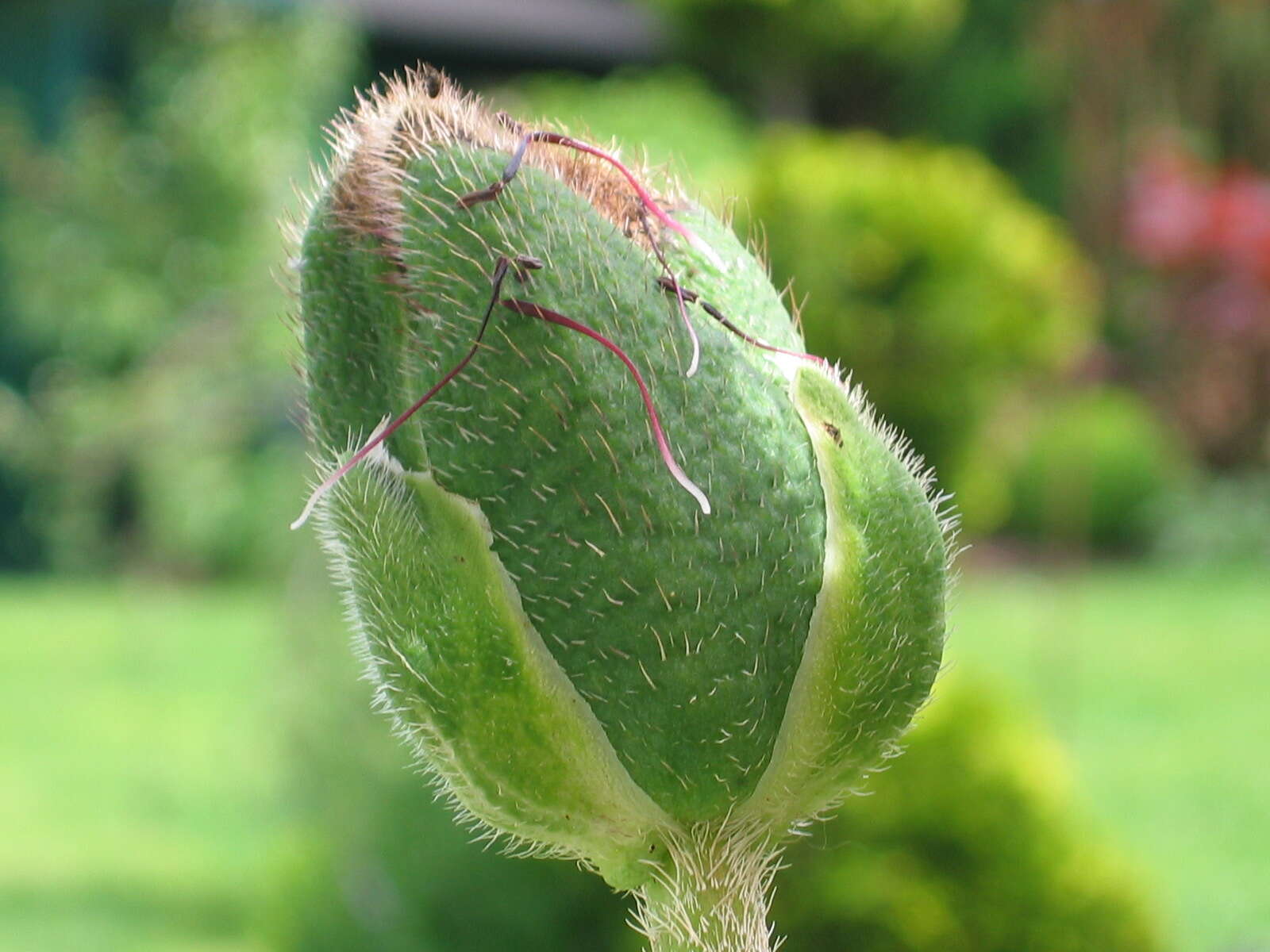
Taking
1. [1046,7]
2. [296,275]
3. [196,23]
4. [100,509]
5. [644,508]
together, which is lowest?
[644,508]

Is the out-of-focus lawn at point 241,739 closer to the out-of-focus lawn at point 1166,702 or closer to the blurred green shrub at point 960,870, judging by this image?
the out-of-focus lawn at point 1166,702

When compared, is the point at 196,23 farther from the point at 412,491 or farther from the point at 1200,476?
the point at 412,491

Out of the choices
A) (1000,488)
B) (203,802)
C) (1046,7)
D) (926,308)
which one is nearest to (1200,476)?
(1000,488)

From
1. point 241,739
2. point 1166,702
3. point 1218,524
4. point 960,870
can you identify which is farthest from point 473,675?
point 1218,524

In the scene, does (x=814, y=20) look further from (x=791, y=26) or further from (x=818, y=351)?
(x=818, y=351)

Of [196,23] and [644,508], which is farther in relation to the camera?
[196,23]
